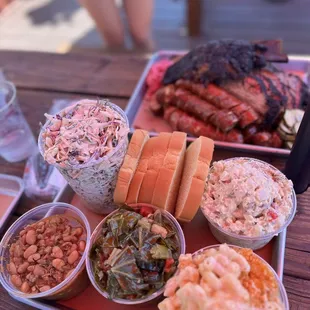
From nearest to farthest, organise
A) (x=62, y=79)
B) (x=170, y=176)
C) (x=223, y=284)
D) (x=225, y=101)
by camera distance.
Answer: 1. (x=223, y=284)
2. (x=170, y=176)
3. (x=225, y=101)
4. (x=62, y=79)

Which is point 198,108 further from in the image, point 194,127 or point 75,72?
point 75,72

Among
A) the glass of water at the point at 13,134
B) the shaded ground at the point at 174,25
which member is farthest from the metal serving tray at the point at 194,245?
the shaded ground at the point at 174,25

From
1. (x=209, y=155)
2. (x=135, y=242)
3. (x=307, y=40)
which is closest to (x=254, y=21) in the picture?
(x=307, y=40)

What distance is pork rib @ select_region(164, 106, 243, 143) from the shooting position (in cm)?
152

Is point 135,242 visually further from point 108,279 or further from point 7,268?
point 7,268

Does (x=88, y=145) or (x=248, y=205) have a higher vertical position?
(x=88, y=145)

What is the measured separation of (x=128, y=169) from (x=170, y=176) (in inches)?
5.8

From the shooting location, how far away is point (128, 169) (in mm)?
1132

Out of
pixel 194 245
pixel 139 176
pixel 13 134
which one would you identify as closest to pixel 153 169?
pixel 139 176

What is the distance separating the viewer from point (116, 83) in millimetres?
1973

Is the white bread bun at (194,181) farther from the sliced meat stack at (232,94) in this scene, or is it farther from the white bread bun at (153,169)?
the sliced meat stack at (232,94)

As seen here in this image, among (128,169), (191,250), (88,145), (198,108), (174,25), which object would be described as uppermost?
(88,145)

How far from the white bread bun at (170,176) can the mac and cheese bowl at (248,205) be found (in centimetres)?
13

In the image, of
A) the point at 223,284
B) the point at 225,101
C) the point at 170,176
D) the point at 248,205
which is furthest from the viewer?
the point at 225,101
